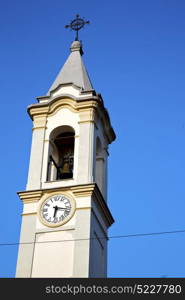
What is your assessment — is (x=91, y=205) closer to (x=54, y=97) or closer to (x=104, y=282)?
(x=54, y=97)

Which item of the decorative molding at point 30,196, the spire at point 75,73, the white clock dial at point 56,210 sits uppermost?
the spire at point 75,73

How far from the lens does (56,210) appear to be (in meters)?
27.3

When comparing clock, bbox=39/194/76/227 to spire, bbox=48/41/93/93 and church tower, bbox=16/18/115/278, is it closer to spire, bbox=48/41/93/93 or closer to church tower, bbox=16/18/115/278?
church tower, bbox=16/18/115/278

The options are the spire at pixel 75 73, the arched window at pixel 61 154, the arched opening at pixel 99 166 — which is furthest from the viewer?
the spire at pixel 75 73

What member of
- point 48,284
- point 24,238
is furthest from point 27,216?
point 48,284

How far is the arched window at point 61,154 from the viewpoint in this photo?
97.3ft

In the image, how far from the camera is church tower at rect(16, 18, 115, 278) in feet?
85.5

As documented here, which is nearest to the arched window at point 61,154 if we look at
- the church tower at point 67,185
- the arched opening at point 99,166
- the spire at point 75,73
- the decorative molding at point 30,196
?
the church tower at point 67,185

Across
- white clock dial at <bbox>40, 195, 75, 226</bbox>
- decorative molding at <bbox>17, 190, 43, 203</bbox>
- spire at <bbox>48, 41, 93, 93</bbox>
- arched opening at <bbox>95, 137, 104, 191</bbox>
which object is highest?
spire at <bbox>48, 41, 93, 93</bbox>

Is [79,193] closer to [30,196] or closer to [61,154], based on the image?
[30,196]

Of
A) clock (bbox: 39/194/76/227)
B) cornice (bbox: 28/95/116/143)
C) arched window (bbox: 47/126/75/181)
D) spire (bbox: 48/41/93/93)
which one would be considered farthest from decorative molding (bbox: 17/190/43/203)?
spire (bbox: 48/41/93/93)

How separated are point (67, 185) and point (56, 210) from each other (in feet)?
3.68

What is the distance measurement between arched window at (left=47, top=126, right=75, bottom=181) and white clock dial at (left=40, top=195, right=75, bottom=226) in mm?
1644

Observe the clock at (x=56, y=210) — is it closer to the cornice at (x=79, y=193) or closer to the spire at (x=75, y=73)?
the cornice at (x=79, y=193)
